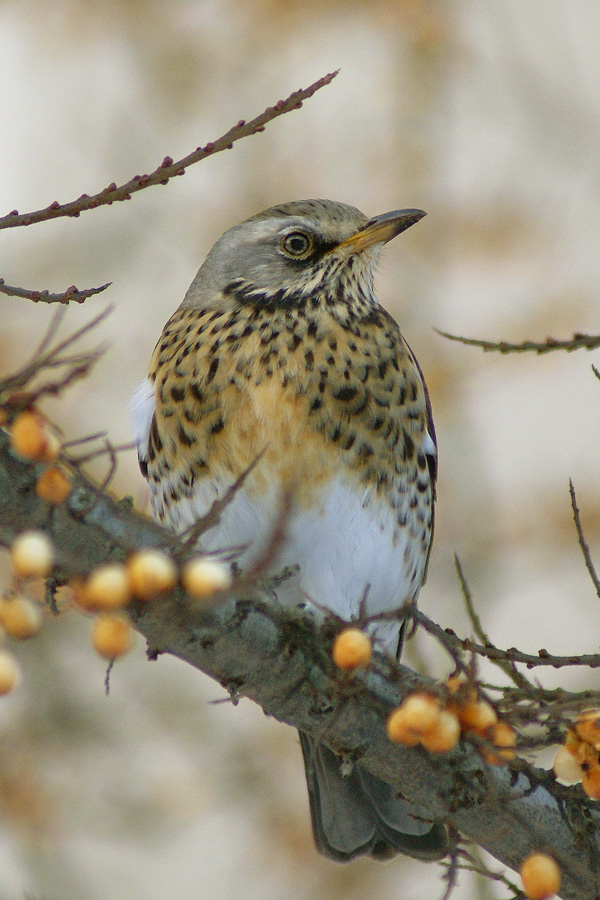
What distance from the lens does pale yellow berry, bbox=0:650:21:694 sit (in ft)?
5.60

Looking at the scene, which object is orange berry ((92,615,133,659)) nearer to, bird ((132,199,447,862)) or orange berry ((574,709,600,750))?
orange berry ((574,709,600,750))

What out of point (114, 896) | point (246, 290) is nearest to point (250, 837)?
point (114, 896)

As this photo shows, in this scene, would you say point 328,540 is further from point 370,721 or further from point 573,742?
point 573,742

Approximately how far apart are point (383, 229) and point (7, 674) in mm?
2395

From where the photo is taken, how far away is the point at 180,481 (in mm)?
3227

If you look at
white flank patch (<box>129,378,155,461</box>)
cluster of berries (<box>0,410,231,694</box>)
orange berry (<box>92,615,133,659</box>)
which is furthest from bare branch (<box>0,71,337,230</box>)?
white flank patch (<box>129,378,155,461</box>)

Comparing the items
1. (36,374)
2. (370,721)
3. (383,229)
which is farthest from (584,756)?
(383,229)

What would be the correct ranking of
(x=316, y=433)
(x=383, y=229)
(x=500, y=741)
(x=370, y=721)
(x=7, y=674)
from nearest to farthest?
1. (x=7, y=674)
2. (x=500, y=741)
3. (x=370, y=721)
4. (x=316, y=433)
5. (x=383, y=229)

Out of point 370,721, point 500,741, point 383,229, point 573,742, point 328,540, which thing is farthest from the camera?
point 383,229

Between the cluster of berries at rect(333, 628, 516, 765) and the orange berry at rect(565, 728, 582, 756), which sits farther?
the orange berry at rect(565, 728, 582, 756)

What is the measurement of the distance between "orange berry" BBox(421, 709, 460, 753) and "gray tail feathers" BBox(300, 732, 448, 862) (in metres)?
1.44

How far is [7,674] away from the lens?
1717 mm

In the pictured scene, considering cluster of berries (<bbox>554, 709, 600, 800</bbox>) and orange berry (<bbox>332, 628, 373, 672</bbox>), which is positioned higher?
orange berry (<bbox>332, 628, 373, 672</bbox>)

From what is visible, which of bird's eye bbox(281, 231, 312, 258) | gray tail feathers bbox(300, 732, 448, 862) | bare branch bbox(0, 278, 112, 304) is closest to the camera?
bare branch bbox(0, 278, 112, 304)
